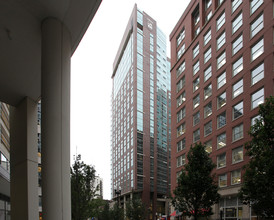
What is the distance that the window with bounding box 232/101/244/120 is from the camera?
31969 mm

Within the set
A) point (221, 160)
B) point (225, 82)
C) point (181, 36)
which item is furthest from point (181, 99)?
point (221, 160)

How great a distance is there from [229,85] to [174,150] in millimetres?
18547

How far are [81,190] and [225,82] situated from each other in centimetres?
2273

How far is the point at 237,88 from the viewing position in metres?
33.3

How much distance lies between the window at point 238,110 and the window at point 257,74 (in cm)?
286

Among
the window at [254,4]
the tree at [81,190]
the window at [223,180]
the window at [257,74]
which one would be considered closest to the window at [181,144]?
the window at [223,180]

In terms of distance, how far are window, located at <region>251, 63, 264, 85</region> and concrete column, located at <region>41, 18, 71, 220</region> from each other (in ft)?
86.9

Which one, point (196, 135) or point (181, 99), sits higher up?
point (181, 99)

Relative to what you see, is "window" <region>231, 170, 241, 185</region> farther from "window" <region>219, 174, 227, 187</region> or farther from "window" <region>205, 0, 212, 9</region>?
"window" <region>205, 0, 212, 9</region>

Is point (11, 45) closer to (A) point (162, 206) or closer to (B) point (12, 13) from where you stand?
(B) point (12, 13)

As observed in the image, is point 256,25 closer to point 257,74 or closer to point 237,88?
point 257,74

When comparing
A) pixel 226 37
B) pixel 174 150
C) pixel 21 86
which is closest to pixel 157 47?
pixel 174 150

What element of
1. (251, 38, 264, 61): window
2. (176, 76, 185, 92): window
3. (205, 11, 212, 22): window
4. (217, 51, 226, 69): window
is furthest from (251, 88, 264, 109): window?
(176, 76, 185, 92): window

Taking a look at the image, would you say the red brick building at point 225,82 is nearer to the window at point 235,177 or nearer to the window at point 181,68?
the window at point 235,177
